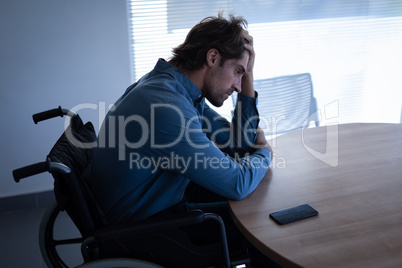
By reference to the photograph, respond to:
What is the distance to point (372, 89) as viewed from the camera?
341cm

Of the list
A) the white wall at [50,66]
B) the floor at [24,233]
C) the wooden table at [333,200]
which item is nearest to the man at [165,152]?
the wooden table at [333,200]

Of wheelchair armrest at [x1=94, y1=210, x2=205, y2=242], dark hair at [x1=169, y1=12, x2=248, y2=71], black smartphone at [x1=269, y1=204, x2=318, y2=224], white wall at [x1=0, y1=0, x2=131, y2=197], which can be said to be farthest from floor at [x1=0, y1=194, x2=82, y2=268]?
black smartphone at [x1=269, y1=204, x2=318, y2=224]

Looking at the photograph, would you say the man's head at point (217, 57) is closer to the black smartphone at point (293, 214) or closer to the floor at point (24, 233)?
the black smartphone at point (293, 214)

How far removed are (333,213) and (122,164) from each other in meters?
0.66

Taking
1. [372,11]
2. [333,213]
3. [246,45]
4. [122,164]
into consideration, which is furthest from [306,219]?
[372,11]

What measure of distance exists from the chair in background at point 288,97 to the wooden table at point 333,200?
563 millimetres

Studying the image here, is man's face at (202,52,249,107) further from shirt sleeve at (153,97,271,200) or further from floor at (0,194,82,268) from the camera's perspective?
floor at (0,194,82,268)

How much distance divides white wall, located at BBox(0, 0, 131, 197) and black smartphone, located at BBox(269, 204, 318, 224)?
181cm

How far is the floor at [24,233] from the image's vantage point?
2.17 m

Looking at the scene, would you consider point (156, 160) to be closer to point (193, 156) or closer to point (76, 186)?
point (193, 156)

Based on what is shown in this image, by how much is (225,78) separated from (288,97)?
3.11 feet

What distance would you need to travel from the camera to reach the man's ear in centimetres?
148

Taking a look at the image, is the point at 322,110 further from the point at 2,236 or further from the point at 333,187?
the point at 2,236

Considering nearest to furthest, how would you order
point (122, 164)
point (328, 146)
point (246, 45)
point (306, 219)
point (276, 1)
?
point (306, 219), point (122, 164), point (246, 45), point (328, 146), point (276, 1)
